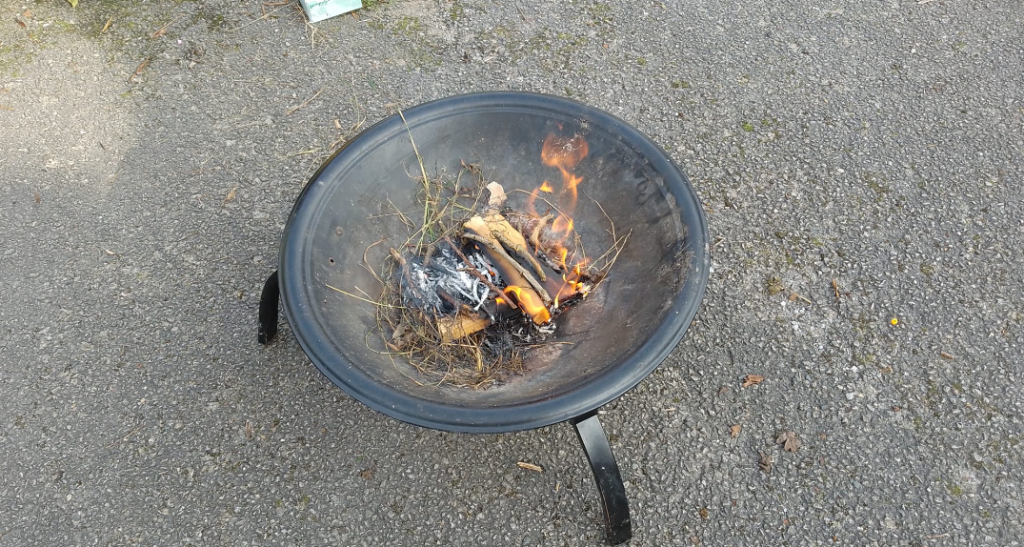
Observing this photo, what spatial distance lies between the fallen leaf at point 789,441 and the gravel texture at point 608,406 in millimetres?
22

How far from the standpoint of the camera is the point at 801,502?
2096mm

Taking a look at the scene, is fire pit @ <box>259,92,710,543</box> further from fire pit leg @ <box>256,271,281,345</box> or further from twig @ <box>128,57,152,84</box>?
twig @ <box>128,57,152,84</box>

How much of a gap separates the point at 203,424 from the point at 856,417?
7.74ft

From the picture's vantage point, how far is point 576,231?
219cm

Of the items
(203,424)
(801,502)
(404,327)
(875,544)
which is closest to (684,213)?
(404,327)

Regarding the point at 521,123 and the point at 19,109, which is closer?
the point at 521,123

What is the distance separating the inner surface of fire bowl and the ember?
3 centimetres

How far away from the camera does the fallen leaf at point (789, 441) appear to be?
2.20 meters

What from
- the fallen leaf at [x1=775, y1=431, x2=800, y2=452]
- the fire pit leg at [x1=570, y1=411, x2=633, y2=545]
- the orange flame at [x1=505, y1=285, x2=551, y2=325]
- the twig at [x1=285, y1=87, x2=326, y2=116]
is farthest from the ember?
the twig at [x1=285, y1=87, x2=326, y2=116]

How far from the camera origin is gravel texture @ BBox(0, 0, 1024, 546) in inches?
82.8

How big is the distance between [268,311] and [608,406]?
50.7 inches

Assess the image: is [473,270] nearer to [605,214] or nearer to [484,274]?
[484,274]

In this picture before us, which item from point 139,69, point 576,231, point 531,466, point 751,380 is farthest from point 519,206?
point 139,69

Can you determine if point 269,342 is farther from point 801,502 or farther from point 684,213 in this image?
point 801,502
